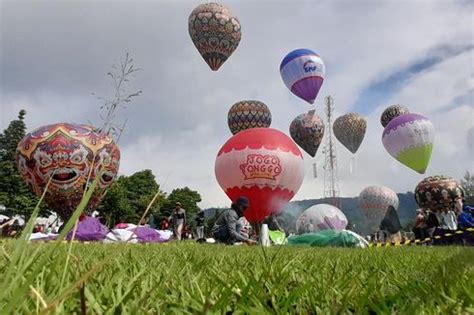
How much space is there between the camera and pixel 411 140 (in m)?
26.1

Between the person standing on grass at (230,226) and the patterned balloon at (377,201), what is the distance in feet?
91.4

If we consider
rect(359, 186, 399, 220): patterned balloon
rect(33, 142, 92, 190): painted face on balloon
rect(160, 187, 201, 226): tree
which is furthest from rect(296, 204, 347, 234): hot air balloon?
rect(160, 187, 201, 226): tree

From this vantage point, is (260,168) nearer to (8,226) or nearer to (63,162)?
(63,162)

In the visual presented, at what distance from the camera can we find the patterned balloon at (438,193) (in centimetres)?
1689

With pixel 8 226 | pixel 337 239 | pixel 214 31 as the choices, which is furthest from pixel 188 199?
pixel 8 226

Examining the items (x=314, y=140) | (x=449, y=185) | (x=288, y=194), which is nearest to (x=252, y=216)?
(x=288, y=194)

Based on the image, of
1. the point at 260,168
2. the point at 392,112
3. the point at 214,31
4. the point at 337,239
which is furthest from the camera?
the point at 392,112

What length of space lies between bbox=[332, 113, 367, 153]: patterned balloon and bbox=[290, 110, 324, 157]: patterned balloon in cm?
406

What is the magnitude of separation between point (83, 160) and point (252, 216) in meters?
7.74

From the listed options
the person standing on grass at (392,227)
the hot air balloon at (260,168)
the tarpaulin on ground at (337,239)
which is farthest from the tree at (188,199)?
the tarpaulin on ground at (337,239)

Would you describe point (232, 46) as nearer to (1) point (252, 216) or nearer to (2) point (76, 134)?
(2) point (76, 134)

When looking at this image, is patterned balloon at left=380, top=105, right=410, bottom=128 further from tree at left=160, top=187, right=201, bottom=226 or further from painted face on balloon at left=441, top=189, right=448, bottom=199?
tree at left=160, top=187, right=201, bottom=226

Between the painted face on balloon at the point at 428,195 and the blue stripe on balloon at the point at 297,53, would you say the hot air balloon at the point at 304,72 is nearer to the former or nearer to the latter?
the blue stripe on balloon at the point at 297,53

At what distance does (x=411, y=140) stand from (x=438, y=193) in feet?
31.1
